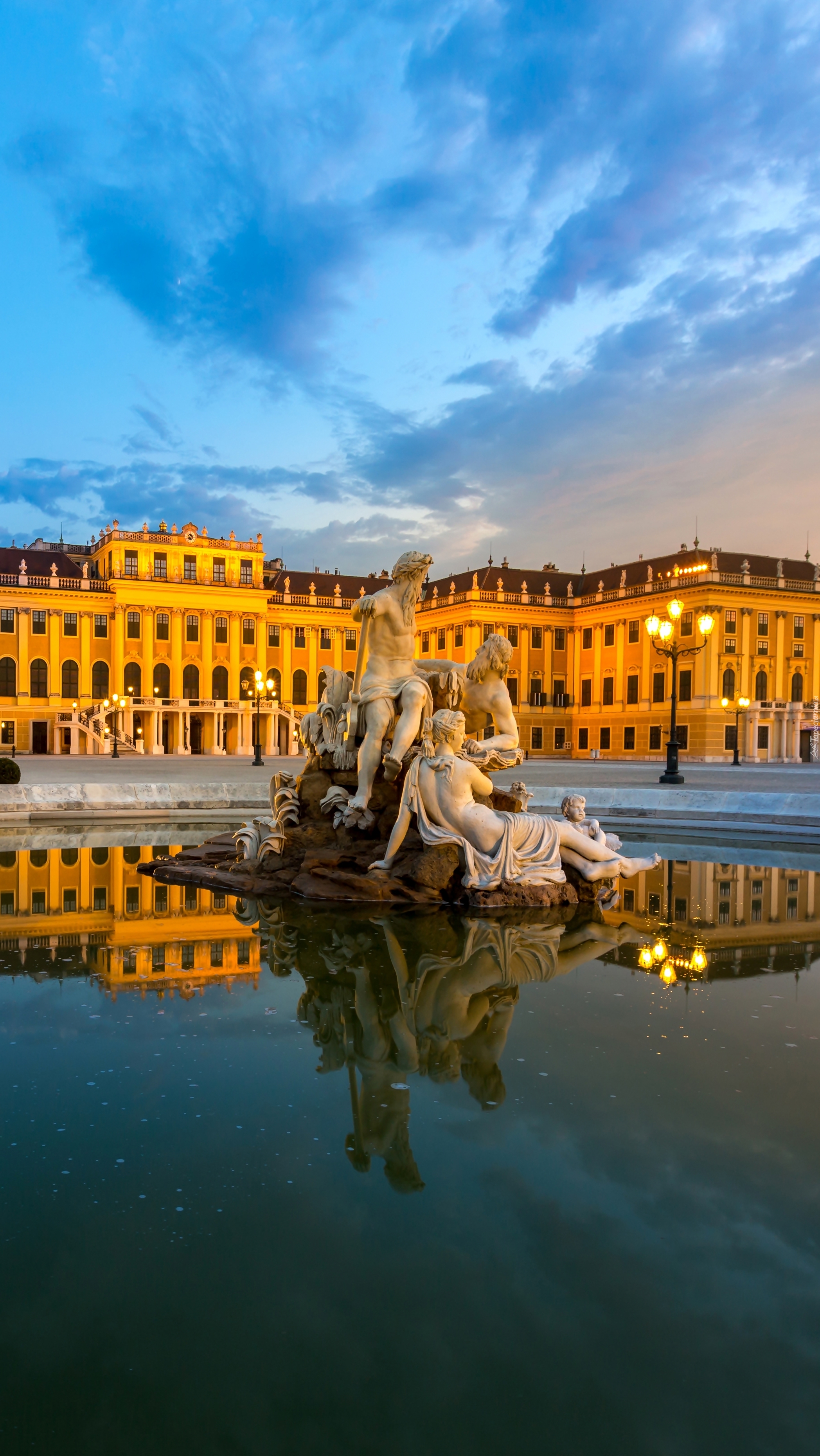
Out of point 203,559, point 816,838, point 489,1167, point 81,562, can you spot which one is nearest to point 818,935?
point 489,1167

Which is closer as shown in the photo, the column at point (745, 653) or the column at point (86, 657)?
the column at point (745, 653)

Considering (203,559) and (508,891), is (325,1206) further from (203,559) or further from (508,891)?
Answer: (203,559)

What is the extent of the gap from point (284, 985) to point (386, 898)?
2277 millimetres

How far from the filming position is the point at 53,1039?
3.76 meters

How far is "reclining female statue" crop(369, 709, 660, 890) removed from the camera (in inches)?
266

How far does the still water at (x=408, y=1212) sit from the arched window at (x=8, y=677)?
6282 centimetres

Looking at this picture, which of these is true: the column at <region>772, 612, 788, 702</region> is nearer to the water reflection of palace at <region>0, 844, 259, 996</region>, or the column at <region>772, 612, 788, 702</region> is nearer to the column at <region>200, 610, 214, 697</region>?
the column at <region>200, 610, 214, 697</region>

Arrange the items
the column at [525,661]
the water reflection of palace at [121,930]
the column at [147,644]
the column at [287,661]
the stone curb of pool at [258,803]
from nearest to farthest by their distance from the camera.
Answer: the water reflection of palace at [121,930] → the stone curb of pool at [258,803] → the column at [147,644] → the column at [525,661] → the column at [287,661]

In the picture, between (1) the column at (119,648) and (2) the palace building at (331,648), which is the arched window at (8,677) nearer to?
(2) the palace building at (331,648)

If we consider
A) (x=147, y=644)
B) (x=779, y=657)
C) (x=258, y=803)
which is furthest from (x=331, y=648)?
(x=258, y=803)

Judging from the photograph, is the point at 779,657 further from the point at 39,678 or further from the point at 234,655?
the point at 39,678

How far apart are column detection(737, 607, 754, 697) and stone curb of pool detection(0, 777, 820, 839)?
45.0m

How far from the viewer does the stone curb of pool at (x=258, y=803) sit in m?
13.6

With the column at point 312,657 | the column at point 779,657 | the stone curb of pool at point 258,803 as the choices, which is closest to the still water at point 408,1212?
the stone curb of pool at point 258,803
